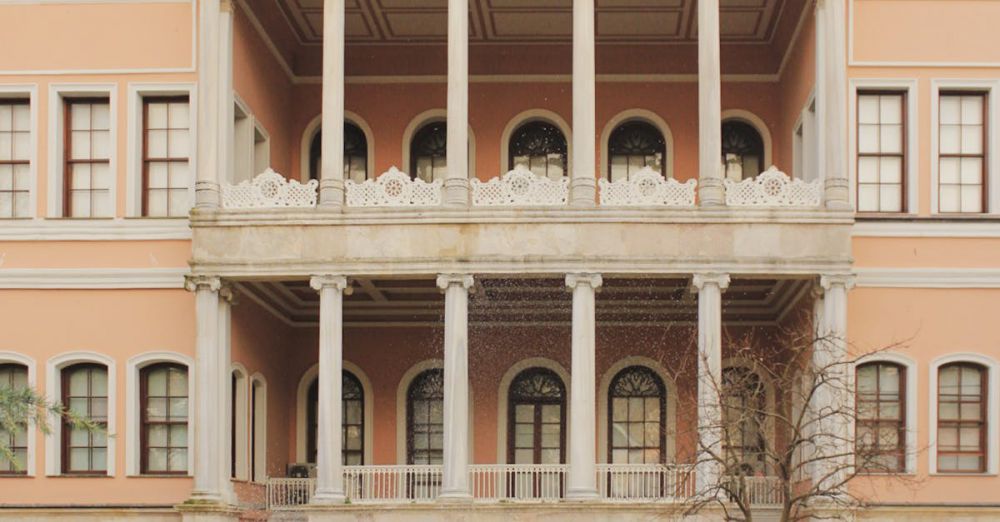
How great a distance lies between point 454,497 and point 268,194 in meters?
6.57

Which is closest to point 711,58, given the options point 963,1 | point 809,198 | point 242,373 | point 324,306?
point 809,198

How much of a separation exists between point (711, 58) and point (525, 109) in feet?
23.2

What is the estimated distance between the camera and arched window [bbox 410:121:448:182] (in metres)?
36.7

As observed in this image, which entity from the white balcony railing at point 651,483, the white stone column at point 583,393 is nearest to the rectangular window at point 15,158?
the white stone column at point 583,393

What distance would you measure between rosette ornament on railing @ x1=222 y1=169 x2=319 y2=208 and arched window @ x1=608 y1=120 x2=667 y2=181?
8488mm

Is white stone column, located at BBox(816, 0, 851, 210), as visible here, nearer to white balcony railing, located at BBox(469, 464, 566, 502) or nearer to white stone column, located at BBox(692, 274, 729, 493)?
white stone column, located at BBox(692, 274, 729, 493)

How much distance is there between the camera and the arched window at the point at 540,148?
120ft

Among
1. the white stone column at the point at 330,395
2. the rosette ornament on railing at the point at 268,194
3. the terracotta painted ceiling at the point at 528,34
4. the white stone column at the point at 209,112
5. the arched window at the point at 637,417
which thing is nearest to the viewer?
the white stone column at the point at 330,395

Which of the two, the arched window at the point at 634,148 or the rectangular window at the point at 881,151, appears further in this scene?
the arched window at the point at 634,148

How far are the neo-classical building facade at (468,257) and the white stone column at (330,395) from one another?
0.18ft

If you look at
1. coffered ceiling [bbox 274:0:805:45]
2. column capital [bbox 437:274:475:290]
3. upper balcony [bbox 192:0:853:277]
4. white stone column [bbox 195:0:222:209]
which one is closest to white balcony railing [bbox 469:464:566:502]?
column capital [bbox 437:274:475:290]

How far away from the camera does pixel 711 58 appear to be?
30109 mm

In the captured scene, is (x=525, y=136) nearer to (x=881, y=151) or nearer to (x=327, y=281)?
(x=327, y=281)

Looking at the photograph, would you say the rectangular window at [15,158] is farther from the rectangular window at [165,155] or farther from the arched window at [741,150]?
the arched window at [741,150]
